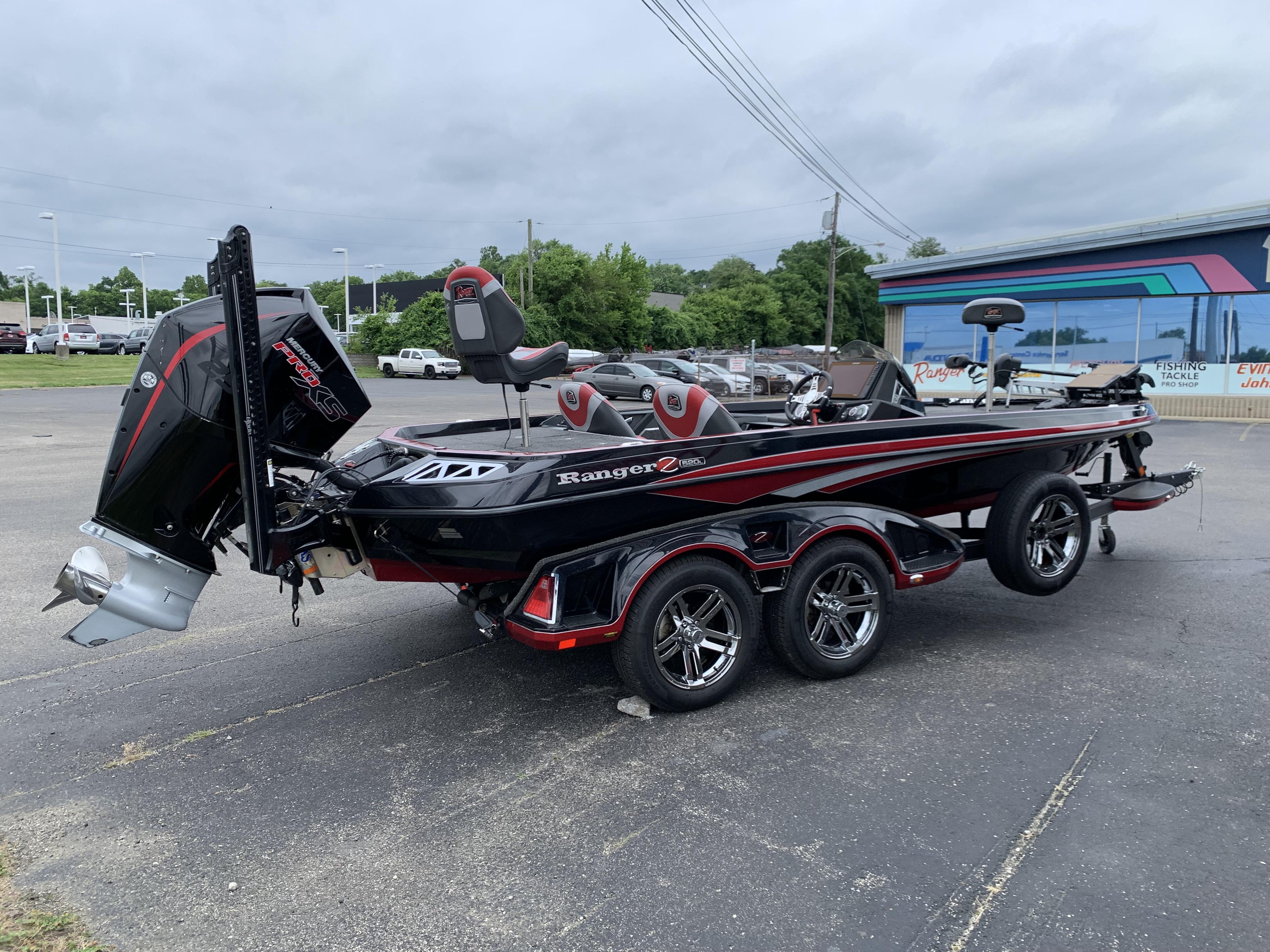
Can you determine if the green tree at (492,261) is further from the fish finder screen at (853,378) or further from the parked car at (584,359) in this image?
the fish finder screen at (853,378)

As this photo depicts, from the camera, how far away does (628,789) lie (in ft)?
11.1

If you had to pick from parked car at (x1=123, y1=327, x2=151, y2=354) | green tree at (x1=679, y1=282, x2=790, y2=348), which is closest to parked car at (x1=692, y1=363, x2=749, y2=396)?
parked car at (x1=123, y1=327, x2=151, y2=354)

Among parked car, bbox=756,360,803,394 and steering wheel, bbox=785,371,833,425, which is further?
parked car, bbox=756,360,803,394

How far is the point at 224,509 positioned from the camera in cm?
369

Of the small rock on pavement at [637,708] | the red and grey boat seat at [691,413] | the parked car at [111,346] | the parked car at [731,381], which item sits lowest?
the small rock on pavement at [637,708]

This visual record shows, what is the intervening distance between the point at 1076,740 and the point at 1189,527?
566cm

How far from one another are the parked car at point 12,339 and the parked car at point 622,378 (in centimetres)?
3115

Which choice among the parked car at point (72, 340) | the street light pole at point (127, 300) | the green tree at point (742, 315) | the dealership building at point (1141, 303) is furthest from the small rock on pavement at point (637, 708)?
the street light pole at point (127, 300)

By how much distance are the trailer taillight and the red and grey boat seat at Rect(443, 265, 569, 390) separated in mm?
833

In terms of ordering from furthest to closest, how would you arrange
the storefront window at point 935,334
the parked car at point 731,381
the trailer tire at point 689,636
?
the parked car at point 731,381, the storefront window at point 935,334, the trailer tire at point 689,636

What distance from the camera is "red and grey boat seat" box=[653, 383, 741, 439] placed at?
14.7 ft

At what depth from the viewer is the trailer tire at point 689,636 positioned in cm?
378

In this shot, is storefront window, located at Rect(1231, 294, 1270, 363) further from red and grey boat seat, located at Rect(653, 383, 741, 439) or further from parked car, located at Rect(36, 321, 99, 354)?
parked car, located at Rect(36, 321, 99, 354)

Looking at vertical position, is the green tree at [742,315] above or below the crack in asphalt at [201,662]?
above
